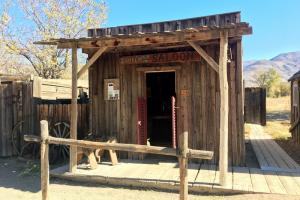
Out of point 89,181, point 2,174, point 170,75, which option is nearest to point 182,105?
point 89,181

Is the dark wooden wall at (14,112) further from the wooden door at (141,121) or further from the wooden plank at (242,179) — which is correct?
the wooden plank at (242,179)

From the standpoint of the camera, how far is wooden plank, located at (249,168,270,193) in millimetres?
6511

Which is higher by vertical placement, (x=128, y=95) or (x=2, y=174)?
(x=128, y=95)

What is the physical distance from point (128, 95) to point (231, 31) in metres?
3.63

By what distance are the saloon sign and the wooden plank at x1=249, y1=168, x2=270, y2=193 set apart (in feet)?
9.76

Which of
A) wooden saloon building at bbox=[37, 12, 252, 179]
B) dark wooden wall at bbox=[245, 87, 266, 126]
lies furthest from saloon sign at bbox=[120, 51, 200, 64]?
dark wooden wall at bbox=[245, 87, 266, 126]

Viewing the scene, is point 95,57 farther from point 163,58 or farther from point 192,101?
point 192,101

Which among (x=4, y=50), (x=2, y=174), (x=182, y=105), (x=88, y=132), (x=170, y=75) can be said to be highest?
(x=4, y=50)

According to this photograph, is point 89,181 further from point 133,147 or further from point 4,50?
point 4,50

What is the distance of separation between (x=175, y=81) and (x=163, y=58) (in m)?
0.68

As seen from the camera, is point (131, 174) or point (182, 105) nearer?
point (131, 174)

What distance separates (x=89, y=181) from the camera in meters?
7.75

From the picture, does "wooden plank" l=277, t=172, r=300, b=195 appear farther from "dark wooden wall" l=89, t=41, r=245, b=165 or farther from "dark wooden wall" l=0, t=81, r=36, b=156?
"dark wooden wall" l=0, t=81, r=36, b=156

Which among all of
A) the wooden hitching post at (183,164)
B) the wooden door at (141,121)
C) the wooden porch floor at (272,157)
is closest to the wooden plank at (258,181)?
the wooden porch floor at (272,157)
